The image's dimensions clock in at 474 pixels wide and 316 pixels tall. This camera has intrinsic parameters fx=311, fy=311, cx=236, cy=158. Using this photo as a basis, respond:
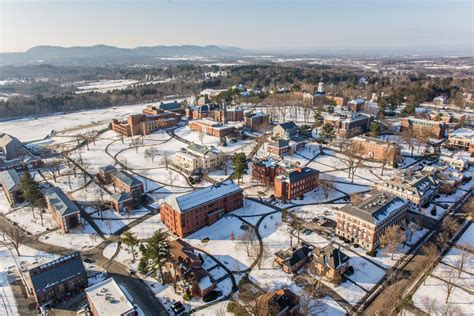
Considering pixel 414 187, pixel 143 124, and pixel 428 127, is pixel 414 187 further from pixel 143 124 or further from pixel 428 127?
pixel 143 124

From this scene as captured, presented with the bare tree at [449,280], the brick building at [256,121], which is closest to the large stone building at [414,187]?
the bare tree at [449,280]

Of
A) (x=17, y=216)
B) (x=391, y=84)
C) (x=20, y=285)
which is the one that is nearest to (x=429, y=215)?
(x=20, y=285)

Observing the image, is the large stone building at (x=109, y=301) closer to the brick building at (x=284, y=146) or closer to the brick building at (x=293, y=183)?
the brick building at (x=293, y=183)

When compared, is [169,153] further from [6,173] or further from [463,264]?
[463,264]

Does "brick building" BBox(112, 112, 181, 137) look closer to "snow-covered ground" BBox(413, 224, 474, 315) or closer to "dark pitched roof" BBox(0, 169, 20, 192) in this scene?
"dark pitched roof" BBox(0, 169, 20, 192)

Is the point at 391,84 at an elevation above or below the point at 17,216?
above

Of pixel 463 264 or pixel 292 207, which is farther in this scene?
pixel 292 207

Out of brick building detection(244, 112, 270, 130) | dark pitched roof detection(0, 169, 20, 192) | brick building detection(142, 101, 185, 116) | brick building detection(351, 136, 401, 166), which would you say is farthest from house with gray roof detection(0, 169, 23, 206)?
brick building detection(351, 136, 401, 166)
